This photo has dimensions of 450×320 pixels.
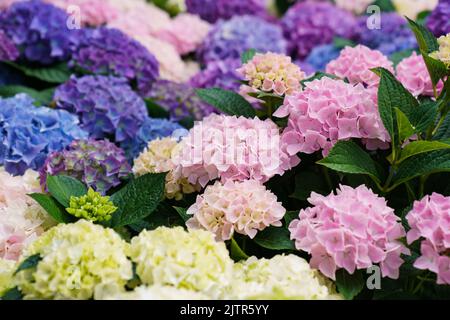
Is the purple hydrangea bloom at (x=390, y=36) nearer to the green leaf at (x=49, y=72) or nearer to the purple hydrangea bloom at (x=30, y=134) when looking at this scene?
the green leaf at (x=49, y=72)

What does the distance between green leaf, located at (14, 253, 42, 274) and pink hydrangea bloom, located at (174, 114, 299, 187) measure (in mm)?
415

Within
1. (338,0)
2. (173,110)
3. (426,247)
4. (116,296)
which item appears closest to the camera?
(116,296)

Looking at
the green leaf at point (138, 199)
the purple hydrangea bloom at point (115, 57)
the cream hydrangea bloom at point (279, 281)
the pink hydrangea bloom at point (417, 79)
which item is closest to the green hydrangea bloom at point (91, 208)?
the green leaf at point (138, 199)

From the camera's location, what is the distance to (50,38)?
2451 millimetres

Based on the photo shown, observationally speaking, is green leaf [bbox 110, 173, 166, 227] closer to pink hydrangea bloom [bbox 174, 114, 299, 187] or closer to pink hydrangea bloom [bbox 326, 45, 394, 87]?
pink hydrangea bloom [bbox 174, 114, 299, 187]

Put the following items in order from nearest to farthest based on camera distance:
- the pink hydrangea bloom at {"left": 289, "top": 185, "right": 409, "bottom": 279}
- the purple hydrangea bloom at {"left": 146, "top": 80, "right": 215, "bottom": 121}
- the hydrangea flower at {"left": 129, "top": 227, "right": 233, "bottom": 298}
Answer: the hydrangea flower at {"left": 129, "top": 227, "right": 233, "bottom": 298}
the pink hydrangea bloom at {"left": 289, "top": 185, "right": 409, "bottom": 279}
the purple hydrangea bloom at {"left": 146, "top": 80, "right": 215, "bottom": 121}

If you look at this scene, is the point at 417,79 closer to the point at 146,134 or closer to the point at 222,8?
the point at 146,134

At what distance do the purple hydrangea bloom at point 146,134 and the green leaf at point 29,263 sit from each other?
35.2 inches

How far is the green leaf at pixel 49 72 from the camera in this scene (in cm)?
246

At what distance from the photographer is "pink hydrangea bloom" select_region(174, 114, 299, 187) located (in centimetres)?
147

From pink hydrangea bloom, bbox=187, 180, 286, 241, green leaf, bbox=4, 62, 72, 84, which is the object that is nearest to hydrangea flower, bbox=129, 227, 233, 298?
pink hydrangea bloom, bbox=187, 180, 286, 241

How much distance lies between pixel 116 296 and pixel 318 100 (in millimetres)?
646
